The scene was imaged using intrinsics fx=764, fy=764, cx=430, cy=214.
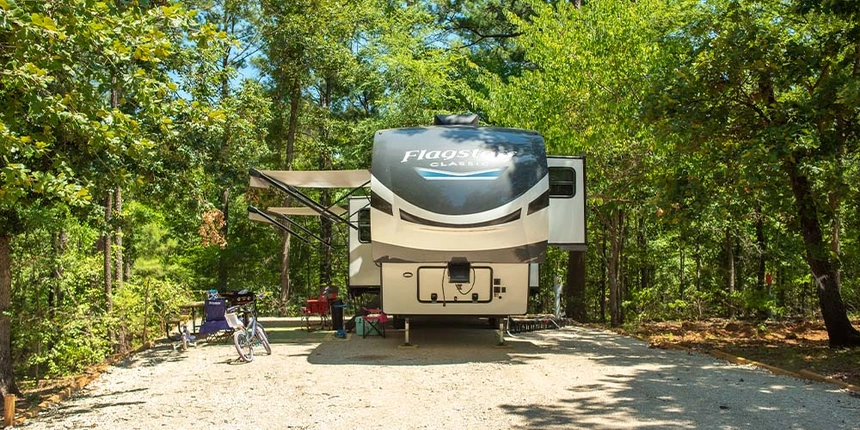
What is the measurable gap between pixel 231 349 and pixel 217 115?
6.16 meters

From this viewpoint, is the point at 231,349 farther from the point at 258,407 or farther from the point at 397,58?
the point at 397,58

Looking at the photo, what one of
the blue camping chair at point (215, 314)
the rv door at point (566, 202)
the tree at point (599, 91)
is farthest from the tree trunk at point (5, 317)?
the tree at point (599, 91)

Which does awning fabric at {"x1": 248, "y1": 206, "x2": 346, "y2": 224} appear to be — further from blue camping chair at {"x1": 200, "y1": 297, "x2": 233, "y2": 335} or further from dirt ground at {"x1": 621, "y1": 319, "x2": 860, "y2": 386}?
dirt ground at {"x1": 621, "y1": 319, "x2": 860, "y2": 386}

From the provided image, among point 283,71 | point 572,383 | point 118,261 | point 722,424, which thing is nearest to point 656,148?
point 572,383

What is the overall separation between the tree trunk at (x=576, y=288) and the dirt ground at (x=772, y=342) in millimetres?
3191

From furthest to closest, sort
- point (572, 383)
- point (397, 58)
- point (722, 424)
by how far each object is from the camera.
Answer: point (397, 58) < point (572, 383) < point (722, 424)

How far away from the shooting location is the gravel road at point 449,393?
680cm

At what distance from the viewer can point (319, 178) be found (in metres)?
13.0

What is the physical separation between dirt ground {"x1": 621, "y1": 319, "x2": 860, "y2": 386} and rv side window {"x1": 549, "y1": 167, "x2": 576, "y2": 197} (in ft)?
10.1

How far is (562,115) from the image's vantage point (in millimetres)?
15484

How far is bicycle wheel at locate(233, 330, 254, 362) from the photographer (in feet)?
36.1

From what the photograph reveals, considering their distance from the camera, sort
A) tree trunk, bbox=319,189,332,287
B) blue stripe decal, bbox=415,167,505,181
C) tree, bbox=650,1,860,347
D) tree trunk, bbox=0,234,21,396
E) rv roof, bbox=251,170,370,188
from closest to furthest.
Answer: tree trunk, bbox=0,234,21,396
tree, bbox=650,1,860,347
blue stripe decal, bbox=415,167,505,181
rv roof, bbox=251,170,370,188
tree trunk, bbox=319,189,332,287

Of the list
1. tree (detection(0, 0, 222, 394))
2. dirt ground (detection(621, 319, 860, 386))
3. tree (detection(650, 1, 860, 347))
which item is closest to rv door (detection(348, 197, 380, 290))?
Result: dirt ground (detection(621, 319, 860, 386))

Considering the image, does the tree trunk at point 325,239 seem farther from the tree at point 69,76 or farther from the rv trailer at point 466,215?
the tree at point 69,76
